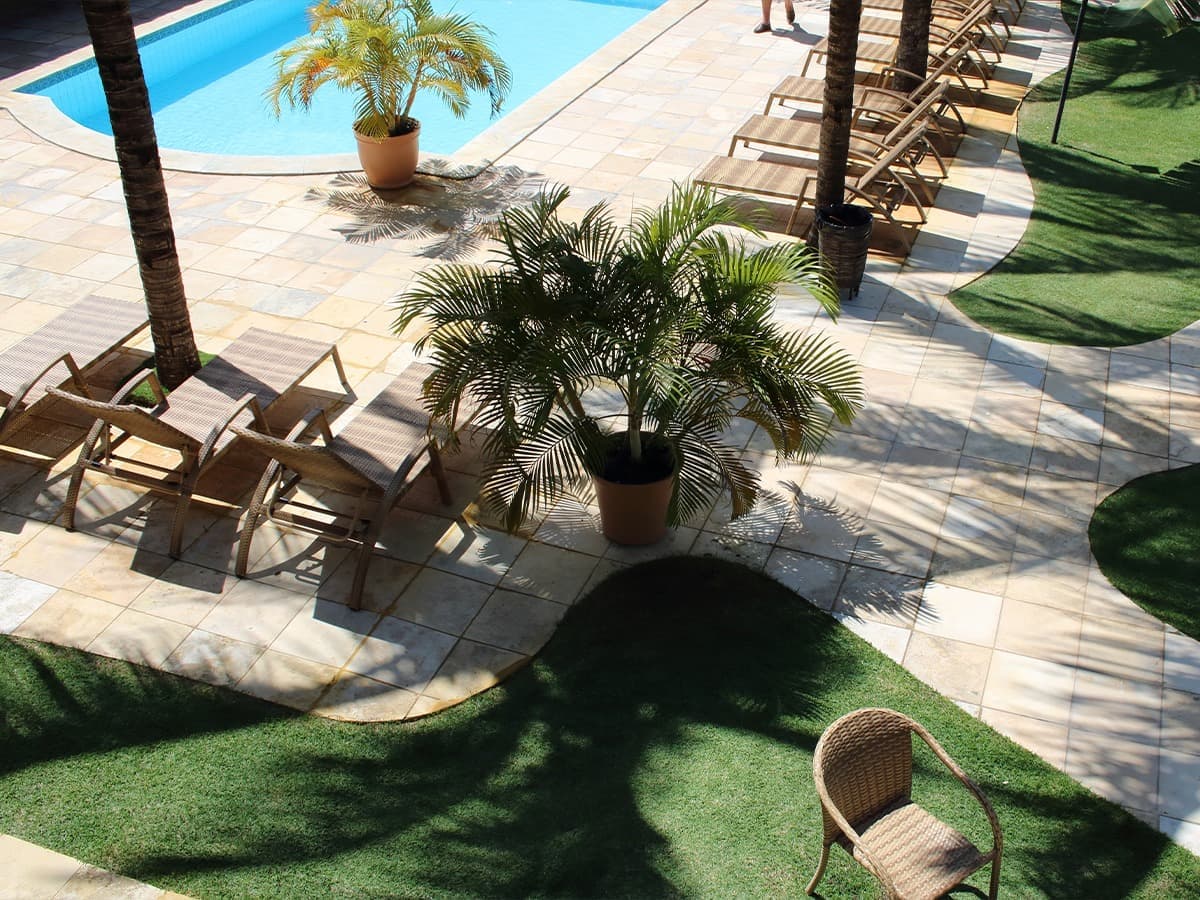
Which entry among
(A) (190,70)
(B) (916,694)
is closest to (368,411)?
(B) (916,694)

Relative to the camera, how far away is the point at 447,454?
7.61m

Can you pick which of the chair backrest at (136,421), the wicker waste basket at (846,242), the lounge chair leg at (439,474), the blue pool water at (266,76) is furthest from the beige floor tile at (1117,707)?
the blue pool water at (266,76)

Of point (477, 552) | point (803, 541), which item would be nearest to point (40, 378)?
point (477, 552)

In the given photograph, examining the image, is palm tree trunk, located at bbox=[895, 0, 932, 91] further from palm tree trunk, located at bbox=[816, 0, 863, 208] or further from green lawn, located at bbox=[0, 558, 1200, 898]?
green lawn, located at bbox=[0, 558, 1200, 898]

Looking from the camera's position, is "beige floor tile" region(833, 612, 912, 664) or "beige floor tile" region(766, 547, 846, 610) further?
"beige floor tile" region(766, 547, 846, 610)

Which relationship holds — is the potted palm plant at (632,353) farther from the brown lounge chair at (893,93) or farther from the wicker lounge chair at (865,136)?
the brown lounge chair at (893,93)

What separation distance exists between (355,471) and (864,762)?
324cm

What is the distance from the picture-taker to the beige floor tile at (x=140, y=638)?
240 inches

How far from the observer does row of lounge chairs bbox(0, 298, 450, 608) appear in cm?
660

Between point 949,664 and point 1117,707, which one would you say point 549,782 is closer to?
point 949,664

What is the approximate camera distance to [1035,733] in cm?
564

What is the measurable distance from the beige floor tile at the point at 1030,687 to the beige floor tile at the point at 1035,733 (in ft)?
0.13

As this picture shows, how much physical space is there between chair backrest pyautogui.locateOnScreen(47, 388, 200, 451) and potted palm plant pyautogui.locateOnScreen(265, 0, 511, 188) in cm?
485

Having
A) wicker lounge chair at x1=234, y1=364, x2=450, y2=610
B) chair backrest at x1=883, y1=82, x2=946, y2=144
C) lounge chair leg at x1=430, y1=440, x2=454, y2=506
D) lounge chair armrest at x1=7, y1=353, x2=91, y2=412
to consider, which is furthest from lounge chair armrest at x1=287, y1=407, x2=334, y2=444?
chair backrest at x1=883, y1=82, x2=946, y2=144
